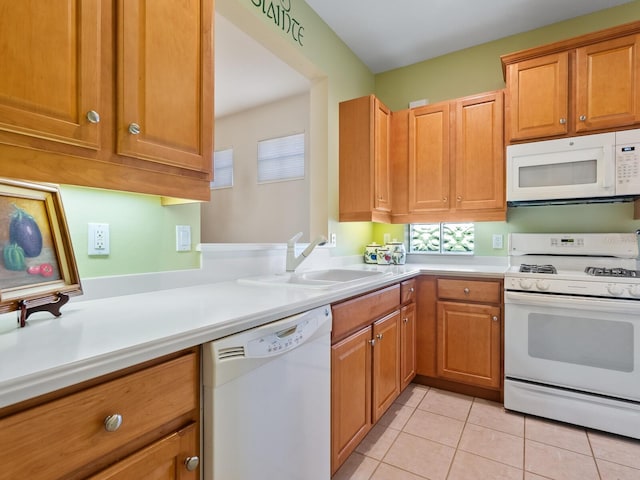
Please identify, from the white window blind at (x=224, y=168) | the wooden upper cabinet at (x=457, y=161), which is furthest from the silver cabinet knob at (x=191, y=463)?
the white window blind at (x=224, y=168)

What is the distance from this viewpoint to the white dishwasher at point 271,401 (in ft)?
2.92

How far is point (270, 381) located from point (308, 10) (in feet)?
7.89

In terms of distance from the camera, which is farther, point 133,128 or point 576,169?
point 576,169

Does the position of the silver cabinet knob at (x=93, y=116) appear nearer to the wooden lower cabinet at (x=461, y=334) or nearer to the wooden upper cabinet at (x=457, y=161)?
the wooden lower cabinet at (x=461, y=334)

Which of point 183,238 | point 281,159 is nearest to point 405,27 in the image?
point 281,159

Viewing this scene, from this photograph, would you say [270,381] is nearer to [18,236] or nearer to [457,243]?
[18,236]

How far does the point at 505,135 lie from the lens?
7.96ft

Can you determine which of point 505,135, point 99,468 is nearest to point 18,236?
point 99,468

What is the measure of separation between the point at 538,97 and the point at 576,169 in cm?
54

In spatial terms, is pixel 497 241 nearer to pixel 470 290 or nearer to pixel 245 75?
pixel 470 290

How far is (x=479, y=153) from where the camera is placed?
253 centimetres

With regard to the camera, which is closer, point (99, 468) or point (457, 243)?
point (99, 468)

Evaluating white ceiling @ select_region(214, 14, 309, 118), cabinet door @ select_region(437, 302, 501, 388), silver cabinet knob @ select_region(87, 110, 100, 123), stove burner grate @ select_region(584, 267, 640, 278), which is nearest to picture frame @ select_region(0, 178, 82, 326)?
silver cabinet knob @ select_region(87, 110, 100, 123)

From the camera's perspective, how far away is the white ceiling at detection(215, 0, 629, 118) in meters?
2.32
